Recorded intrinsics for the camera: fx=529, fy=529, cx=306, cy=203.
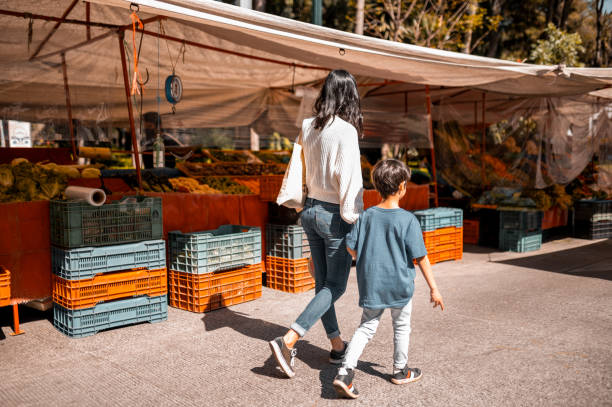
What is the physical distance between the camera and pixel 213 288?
5.30 metres

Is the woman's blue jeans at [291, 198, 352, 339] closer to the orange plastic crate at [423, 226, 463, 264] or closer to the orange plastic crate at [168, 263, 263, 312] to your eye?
the orange plastic crate at [168, 263, 263, 312]

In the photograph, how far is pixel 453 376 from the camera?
364cm

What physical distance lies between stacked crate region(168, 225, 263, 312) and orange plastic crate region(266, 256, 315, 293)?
43 cm

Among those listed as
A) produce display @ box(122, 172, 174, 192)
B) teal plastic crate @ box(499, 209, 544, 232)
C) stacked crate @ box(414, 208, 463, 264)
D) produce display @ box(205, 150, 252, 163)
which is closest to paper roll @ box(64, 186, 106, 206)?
Answer: produce display @ box(122, 172, 174, 192)

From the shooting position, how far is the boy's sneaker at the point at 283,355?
347cm

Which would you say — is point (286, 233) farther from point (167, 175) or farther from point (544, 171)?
point (544, 171)

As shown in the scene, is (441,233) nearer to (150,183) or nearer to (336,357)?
(150,183)

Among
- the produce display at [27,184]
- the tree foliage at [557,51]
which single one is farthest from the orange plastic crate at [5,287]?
the tree foliage at [557,51]

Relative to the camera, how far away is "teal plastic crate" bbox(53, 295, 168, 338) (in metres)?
4.50

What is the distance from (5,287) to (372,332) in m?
3.09

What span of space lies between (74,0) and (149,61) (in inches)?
81.6

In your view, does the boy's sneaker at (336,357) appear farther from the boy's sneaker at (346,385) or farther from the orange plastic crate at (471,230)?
the orange plastic crate at (471,230)

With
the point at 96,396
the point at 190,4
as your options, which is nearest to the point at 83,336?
the point at 96,396

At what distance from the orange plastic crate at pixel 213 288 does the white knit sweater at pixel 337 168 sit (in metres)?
2.03
